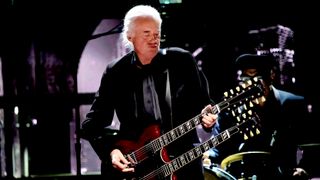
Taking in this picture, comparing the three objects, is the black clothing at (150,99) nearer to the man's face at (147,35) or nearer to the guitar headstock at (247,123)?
the man's face at (147,35)

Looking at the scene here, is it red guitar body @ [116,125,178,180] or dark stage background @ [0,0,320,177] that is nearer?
red guitar body @ [116,125,178,180]

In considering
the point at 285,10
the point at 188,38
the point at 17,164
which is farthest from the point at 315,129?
the point at 17,164

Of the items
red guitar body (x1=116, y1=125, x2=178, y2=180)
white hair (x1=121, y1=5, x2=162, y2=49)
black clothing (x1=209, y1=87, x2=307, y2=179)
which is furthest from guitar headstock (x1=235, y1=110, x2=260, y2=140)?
black clothing (x1=209, y1=87, x2=307, y2=179)

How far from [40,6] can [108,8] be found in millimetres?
1226

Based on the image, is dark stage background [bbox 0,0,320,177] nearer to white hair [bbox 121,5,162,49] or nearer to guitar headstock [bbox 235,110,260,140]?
white hair [bbox 121,5,162,49]

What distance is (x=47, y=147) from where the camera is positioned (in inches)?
380

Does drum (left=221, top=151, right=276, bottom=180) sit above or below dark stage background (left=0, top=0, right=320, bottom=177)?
below

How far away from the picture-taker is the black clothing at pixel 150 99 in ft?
11.1

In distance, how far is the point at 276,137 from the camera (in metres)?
5.05

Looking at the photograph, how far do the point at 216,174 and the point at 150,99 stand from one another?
1437 mm

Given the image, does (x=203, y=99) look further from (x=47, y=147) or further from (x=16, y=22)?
(x=47, y=147)

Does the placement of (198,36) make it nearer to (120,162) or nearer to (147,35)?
(147,35)

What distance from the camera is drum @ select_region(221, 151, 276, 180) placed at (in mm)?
4734

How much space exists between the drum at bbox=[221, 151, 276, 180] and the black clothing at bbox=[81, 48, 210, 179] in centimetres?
146
